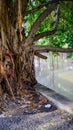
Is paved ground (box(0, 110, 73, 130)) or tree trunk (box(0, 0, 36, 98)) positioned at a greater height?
tree trunk (box(0, 0, 36, 98))

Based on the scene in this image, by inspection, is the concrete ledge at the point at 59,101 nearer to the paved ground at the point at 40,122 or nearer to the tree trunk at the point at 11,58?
the paved ground at the point at 40,122

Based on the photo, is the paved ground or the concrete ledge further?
the concrete ledge

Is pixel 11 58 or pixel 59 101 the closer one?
pixel 59 101

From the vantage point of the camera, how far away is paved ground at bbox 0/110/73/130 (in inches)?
99.7

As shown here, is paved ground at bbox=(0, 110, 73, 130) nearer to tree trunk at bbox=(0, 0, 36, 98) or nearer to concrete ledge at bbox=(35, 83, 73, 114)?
concrete ledge at bbox=(35, 83, 73, 114)

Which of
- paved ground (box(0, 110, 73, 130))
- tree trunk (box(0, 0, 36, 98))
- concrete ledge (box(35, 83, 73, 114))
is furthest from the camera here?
tree trunk (box(0, 0, 36, 98))

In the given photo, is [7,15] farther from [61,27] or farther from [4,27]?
[61,27]

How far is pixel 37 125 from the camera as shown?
259 centimetres

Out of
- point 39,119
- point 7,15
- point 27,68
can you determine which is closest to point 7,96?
point 27,68

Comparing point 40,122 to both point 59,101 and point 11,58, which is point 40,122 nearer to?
point 59,101

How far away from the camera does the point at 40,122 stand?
267cm

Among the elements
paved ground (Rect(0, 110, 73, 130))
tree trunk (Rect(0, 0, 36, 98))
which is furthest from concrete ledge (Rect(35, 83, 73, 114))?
tree trunk (Rect(0, 0, 36, 98))

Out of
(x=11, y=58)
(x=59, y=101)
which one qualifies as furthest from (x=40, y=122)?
(x=11, y=58)

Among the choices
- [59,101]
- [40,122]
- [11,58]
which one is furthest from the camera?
[11,58]
